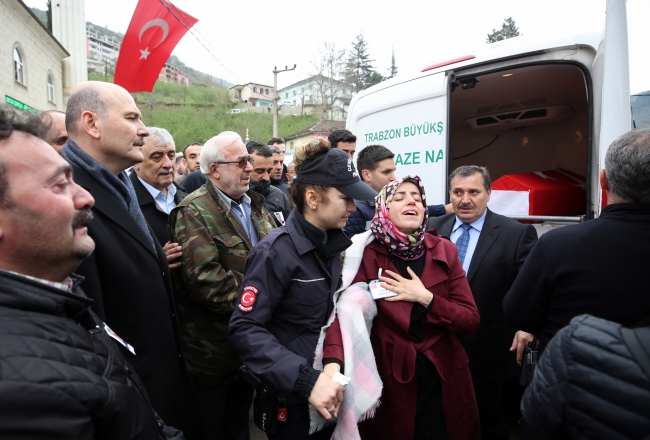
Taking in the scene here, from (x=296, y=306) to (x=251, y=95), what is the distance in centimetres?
7730

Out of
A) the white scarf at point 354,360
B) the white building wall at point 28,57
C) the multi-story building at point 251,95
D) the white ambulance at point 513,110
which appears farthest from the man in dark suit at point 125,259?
the multi-story building at point 251,95

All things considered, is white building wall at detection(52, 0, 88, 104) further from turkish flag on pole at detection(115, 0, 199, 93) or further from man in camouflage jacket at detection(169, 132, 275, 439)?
man in camouflage jacket at detection(169, 132, 275, 439)

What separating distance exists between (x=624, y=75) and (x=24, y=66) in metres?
17.5

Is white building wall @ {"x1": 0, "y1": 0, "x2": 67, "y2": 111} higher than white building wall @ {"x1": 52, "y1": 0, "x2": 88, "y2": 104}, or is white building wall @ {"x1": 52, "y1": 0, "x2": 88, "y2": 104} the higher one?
white building wall @ {"x1": 52, "y1": 0, "x2": 88, "y2": 104}

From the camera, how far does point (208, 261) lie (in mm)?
2350

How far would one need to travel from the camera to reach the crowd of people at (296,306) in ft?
3.10

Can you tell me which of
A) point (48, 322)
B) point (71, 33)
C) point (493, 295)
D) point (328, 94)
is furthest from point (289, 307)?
point (328, 94)

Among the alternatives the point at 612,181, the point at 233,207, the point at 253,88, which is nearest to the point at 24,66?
the point at 233,207

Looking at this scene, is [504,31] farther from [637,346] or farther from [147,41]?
[637,346]

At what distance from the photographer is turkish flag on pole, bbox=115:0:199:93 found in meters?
5.90

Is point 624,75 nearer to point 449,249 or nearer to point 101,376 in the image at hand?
point 449,249

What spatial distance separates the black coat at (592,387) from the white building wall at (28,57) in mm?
14178

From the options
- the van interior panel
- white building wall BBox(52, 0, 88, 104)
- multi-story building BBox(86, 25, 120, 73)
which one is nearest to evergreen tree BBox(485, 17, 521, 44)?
white building wall BBox(52, 0, 88, 104)

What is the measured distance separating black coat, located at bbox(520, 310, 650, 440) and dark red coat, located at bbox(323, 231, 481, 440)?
0.89m
